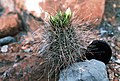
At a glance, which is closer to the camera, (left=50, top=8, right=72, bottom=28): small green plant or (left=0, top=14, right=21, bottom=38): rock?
(left=50, top=8, right=72, bottom=28): small green plant

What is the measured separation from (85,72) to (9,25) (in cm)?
159

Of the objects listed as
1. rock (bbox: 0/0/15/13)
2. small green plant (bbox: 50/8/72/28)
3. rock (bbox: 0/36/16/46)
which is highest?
rock (bbox: 0/0/15/13)

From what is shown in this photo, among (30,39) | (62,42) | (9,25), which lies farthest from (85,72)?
(9,25)

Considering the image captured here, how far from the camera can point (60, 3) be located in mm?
3281

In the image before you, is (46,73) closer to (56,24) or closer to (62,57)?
(62,57)

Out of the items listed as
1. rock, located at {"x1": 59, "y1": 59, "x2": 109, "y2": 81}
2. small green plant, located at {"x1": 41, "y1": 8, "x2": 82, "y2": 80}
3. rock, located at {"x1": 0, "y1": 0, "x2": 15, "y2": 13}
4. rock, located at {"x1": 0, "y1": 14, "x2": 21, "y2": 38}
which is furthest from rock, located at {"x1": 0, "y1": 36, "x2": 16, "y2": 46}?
rock, located at {"x1": 59, "y1": 59, "x2": 109, "y2": 81}

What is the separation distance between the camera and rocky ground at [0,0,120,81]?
2.69m

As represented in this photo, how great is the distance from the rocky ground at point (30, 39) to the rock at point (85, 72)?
0.65 ft

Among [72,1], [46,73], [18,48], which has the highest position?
[72,1]

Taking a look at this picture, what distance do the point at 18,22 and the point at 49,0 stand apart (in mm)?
581

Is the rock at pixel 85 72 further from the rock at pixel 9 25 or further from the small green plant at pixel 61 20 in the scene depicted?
the rock at pixel 9 25

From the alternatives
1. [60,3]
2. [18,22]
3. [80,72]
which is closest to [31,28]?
[18,22]

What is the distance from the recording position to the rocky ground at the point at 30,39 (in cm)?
269

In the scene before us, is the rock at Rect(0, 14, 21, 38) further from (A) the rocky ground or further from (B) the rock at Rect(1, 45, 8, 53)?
(B) the rock at Rect(1, 45, 8, 53)
